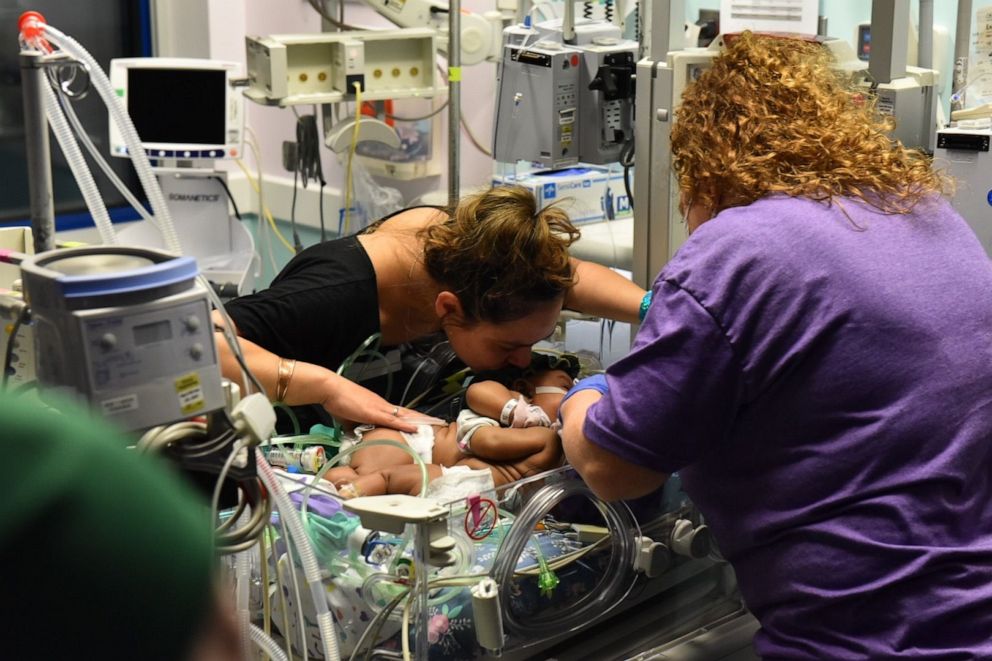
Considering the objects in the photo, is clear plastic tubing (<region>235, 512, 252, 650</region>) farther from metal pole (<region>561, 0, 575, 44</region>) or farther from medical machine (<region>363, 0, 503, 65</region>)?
medical machine (<region>363, 0, 503, 65</region>)

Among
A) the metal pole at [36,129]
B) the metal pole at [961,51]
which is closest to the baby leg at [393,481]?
the metal pole at [36,129]

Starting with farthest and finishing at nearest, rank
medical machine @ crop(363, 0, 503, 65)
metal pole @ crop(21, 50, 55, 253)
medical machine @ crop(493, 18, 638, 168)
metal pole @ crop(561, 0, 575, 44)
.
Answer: medical machine @ crop(363, 0, 503, 65) < metal pole @ crop(561, 0, 575, 44) < medical machine @ crop(493, 18, 638, 168) < metal pole @ crop(21, 50, 55, 253)

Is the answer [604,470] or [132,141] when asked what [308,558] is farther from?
[132,141]

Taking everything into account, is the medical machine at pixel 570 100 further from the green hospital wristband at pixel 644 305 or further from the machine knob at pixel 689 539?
the machine knob at pixel 689 539

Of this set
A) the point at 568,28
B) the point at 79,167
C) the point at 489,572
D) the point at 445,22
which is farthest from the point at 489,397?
the point at 445,22

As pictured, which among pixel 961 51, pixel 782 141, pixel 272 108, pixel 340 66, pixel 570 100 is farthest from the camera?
pixel 272 108

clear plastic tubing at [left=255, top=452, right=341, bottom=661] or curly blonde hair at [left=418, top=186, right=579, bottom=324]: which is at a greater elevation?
curly blonde hair at [left=418, top=186, right=579, bottom=324]

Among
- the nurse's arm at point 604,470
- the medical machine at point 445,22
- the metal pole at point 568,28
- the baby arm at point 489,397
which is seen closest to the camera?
the nurse's arm at point 604,470

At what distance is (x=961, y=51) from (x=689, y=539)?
50.8 inches

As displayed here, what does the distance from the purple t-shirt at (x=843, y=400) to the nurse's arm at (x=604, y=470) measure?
0.11 ft

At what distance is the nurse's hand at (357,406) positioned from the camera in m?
2.32

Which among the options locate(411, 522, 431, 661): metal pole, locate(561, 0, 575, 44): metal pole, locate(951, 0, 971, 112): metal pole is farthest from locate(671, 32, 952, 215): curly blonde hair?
locate(561, 0, 575, 44): metal pole

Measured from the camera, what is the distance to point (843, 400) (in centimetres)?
160

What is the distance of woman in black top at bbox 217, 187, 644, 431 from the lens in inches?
92.4
